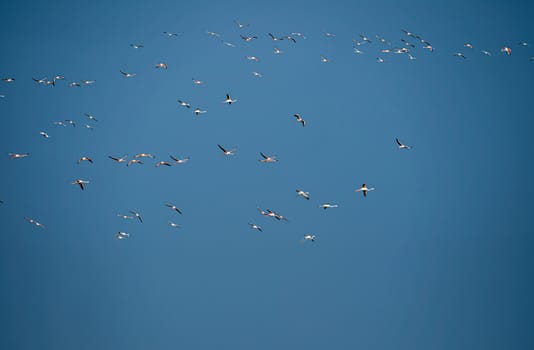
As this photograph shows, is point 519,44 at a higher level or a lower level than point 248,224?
higher

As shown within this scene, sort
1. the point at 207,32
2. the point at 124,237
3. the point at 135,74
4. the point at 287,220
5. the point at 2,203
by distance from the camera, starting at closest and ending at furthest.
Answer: the point at 2,203
the point at 124,237
the point at 287,220
the point at 135,74
the point at 207,32

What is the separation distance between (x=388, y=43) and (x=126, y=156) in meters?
19.3

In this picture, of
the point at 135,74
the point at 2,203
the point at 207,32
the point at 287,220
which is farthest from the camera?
the point at 207,32

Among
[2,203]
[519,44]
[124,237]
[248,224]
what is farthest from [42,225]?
[519,44]

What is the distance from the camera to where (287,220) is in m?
33.4

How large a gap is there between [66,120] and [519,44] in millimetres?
28168

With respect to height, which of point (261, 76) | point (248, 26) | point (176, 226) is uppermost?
point (248, 26)

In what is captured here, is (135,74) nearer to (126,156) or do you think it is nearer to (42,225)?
(126,156)

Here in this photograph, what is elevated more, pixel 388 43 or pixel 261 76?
pixel 388 43

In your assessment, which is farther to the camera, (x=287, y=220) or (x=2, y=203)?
(x=287, y=220)

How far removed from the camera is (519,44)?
110 feet

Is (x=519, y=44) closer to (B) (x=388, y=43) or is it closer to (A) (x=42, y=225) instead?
(B) (x=388, y=43)

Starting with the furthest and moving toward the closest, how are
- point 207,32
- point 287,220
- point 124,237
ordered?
point 207,32 → point 287,220 → point 124,237

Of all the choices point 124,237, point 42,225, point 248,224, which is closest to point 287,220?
point 248,224
